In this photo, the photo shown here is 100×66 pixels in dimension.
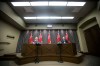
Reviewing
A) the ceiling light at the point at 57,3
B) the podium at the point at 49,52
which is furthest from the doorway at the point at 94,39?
the ceiling light at the point at 57,3

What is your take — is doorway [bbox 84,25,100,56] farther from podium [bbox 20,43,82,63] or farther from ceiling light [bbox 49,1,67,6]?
ceiling light [bbox 49,1,67,6]

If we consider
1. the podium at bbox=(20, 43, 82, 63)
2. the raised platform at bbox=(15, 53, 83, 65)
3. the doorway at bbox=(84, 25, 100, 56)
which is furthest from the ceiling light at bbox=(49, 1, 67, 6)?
the raised platform at bbox=(15, 53, 83, 65)

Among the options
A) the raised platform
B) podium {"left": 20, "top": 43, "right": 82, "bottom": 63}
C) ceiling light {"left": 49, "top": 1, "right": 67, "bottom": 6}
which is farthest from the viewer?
podium {"left": 20, "top": 43, "right": 82, "bottom": 63}

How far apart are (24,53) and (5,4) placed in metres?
3.47

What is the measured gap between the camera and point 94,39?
5777 mm

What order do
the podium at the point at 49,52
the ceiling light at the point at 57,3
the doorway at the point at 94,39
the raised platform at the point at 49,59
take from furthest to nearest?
the doorway at the point at 94,39 < the podium at the point at 49,52 < the ceiling light at the point at 57,3 < the raised platform at the point at 49,59

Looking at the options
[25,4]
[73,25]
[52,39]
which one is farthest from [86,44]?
[25,4]

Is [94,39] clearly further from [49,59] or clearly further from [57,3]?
[57,3]

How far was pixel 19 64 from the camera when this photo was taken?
3.68 meters

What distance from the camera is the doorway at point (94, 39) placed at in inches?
212

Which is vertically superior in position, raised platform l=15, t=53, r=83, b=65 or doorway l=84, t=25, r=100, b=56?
doorway l=84, t=25, r=100, b=56

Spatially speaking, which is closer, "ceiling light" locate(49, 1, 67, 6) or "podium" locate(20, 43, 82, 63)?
"ceiling light" locate(49, 1, 67, 6)

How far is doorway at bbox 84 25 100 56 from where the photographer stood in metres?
5.38

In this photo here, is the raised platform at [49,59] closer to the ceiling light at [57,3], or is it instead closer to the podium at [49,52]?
the podium at [49,52]
